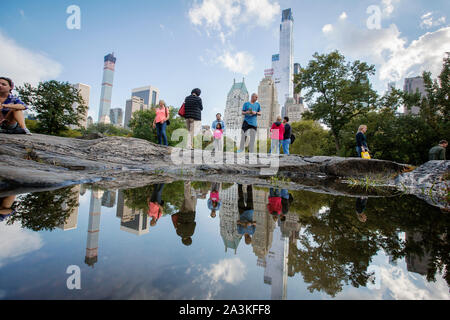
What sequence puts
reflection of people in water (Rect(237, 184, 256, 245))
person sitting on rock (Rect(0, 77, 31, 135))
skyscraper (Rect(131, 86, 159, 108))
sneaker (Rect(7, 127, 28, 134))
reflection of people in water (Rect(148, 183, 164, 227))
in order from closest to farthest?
reflection of people in water (Rect(237, 184, 256, 245))
reflection of people in water (Rect(148, 183, 164, 227))
person sitting on rock (Rect(0, 77, 31, 135))
sneaker (Rect(7, 127, 28, 134))
skyscraper (Rect(131, 86, 159, 108))

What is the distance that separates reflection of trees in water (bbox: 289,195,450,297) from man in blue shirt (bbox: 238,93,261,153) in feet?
21.1

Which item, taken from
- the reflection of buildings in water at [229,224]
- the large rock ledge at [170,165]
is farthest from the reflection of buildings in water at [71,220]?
the large rock ledge at [170,165]

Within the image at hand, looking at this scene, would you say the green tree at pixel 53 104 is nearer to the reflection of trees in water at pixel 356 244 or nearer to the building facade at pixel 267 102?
the reflection of trees in water at pixel 356 244

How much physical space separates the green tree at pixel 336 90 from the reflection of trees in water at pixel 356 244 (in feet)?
68.0

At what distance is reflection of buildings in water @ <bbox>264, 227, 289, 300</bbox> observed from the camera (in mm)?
814

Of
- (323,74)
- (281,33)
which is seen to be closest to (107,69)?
(281,33)

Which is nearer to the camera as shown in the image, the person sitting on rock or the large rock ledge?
the person sitting on rock

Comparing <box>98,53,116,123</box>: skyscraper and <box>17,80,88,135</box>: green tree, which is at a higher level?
<box>98,53,116,123</box>: skyscraper

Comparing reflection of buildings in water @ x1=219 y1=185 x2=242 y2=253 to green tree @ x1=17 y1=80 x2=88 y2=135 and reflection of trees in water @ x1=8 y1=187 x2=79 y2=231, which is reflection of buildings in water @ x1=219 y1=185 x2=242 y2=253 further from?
green tree @ x1=17 y1=80 x2=88 y2=135

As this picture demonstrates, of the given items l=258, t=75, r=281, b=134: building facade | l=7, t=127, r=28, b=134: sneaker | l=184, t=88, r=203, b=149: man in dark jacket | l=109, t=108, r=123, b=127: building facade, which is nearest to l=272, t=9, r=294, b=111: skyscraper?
l=258, t=75, r=281, b=134: building facade

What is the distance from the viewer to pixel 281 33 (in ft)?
607

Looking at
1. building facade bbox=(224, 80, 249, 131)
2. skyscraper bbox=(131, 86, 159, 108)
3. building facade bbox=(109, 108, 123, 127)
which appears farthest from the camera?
skyscraper bbox=(131, 86, 159, 108)
